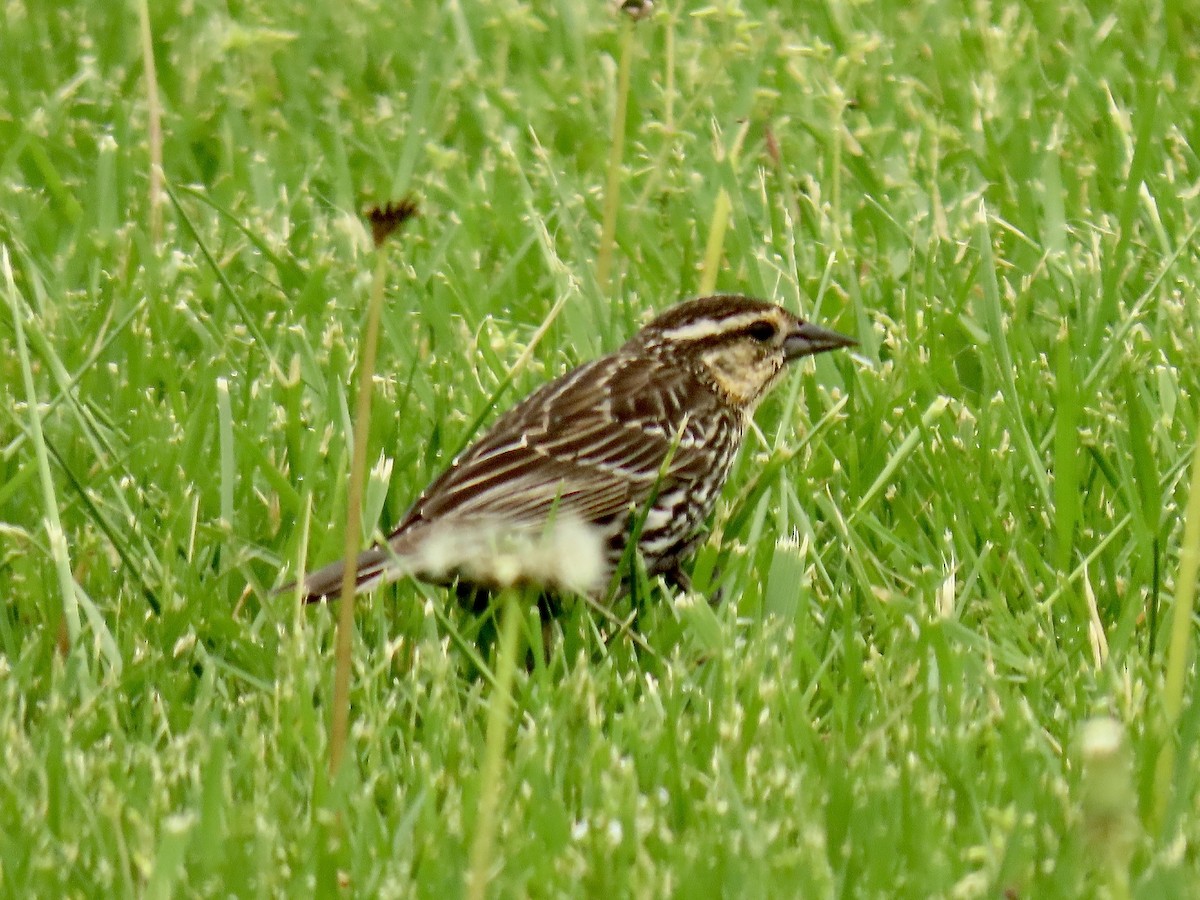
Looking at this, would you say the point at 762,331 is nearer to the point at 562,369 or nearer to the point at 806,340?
the point at 806,340

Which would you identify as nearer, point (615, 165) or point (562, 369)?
point (615, 165)

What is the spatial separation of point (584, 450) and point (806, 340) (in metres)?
0.95

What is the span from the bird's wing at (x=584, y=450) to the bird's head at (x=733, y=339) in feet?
0.36

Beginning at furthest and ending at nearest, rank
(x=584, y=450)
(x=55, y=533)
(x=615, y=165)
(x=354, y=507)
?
(x=615, y=165) → (x=584, y=450) → (x=55, y=533) → (x=354, y=507)

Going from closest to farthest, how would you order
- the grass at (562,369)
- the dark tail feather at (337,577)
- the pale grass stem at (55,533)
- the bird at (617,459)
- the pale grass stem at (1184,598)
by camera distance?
1. the pale grass stem at (1184,598)
2. the grass at (562,369)
3. the pale grass stem at (55,533)
4. the dark tail feather at (337,577)
5. the bird at (617,459)

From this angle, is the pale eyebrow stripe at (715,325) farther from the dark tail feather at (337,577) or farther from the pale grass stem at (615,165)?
the dark tail feather at (337,577)

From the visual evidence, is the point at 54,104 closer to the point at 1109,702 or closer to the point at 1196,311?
the point at 1196,311

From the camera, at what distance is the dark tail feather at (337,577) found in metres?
4.65

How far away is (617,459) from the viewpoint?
221 inches

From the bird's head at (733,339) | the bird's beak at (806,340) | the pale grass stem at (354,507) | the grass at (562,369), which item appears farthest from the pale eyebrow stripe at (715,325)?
the pale grass stem at (354,507)

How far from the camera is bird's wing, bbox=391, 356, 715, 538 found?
5.27 meters

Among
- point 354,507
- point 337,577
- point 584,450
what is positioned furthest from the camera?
point 584,450

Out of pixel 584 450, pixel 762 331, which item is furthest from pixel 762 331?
pixel 584 450

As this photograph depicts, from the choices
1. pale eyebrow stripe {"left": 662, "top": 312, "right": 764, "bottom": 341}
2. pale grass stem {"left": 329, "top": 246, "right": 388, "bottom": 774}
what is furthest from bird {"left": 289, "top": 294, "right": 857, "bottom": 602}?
pale grass stem {"left": 329, "top": 246, "right": 388, "bottom": 774}
